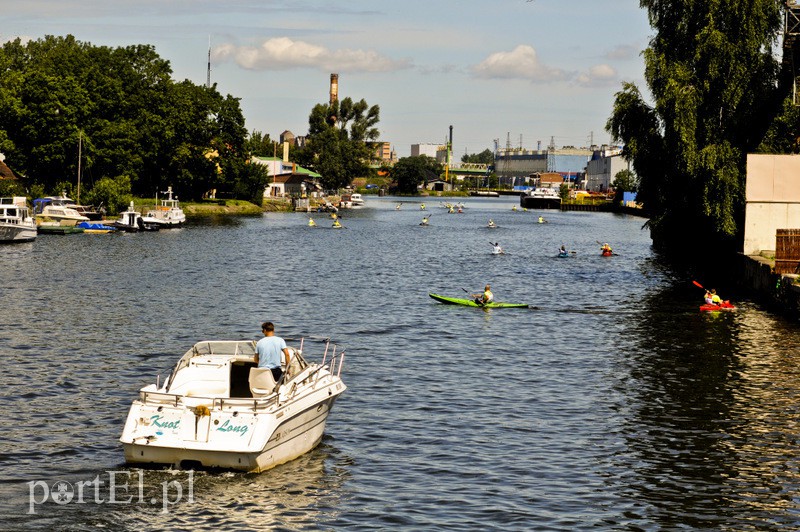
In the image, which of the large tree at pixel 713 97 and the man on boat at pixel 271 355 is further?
the large tree at pixel 713 97

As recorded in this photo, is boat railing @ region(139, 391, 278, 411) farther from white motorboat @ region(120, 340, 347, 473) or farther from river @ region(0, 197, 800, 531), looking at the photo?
river @ region(0, 197, 800, 531)

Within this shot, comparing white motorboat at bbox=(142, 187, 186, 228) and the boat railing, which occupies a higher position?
white motorboat at bbox=(142, 187, 186, 228)

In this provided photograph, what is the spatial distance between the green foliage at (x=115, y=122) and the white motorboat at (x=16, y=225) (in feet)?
106

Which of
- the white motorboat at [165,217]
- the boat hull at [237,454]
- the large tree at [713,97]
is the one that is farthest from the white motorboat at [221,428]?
the white motorboat at [165,217]

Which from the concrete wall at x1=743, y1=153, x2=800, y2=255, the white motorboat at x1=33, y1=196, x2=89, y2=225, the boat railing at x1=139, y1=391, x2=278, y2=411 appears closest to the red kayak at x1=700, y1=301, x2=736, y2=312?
the concrete wall at x1=743, y1=153, x2=800, y2=255

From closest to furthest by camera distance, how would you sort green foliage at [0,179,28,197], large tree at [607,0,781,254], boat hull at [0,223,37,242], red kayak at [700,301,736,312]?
red kayak at [700,301,736,312]
large tree at [607,0,781,254]
boat hull at [0,223,37,242]
green foliage at [0,179,28,197]

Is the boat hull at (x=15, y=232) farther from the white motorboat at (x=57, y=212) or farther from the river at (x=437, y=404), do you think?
the river at (x=437, y=404)

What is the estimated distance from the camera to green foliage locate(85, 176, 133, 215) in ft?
414

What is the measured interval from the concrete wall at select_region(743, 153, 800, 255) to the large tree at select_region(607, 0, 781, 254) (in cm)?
234

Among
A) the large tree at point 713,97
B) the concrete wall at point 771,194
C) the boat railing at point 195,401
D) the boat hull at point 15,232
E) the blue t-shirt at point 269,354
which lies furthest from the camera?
the boat hull at point 15,232

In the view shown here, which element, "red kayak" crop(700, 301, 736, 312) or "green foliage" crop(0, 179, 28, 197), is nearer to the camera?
"red kayak" crop(700, 301, 736, 312)

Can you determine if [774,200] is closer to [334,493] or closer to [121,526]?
[334,493]

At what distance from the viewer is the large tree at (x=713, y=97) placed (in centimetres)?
6072

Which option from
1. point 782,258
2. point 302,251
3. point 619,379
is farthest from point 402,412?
point 302,251
